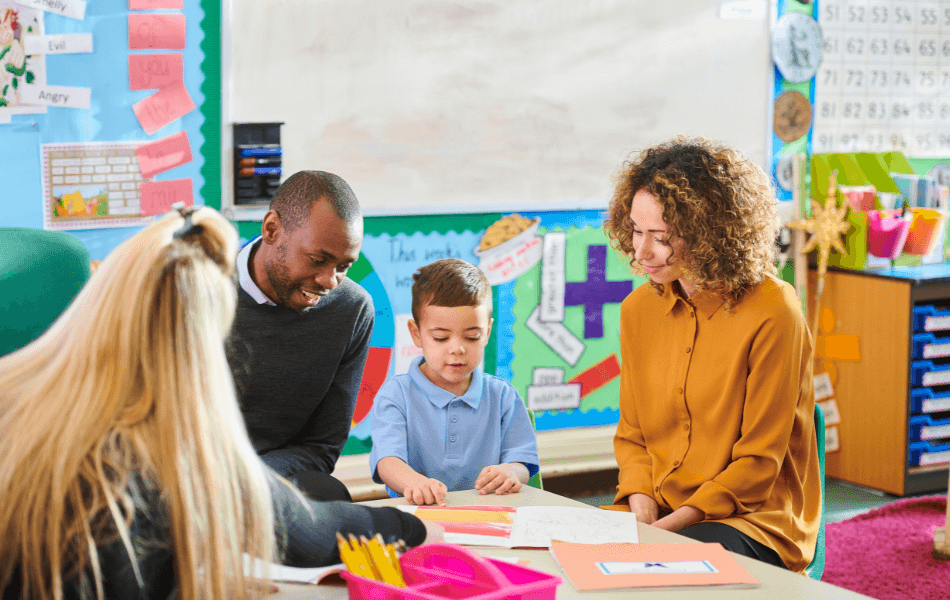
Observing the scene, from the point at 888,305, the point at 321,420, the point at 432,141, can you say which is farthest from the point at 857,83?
the point at 321,420

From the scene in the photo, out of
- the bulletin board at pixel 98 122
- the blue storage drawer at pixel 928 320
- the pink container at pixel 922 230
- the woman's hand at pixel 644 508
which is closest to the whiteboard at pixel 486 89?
the bulletin board at pixel 98 122

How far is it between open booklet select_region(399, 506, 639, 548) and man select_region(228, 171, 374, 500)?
35 centimetres

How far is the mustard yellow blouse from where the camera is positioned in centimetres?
162

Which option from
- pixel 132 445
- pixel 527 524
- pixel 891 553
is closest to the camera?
pixel 132 445

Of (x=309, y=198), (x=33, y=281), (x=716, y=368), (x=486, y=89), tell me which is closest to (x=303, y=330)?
(x=309, y=198)

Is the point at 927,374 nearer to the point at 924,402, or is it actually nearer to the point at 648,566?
the point at 924,402

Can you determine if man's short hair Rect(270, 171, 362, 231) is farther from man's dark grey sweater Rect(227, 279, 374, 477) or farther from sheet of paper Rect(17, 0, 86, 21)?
sheet of paper Rect(17, 0, 86, 21)

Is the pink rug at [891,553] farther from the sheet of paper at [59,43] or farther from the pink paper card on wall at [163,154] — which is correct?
the sheet of paper at [59,43]

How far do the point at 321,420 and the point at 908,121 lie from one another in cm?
313

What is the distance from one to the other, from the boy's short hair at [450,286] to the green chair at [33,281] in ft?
2.11

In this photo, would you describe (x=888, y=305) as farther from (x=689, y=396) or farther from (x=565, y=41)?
(x=689, y=396)

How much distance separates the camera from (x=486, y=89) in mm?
3145

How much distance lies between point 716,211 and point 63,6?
75.2 inches

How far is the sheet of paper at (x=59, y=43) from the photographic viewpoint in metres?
2.53
